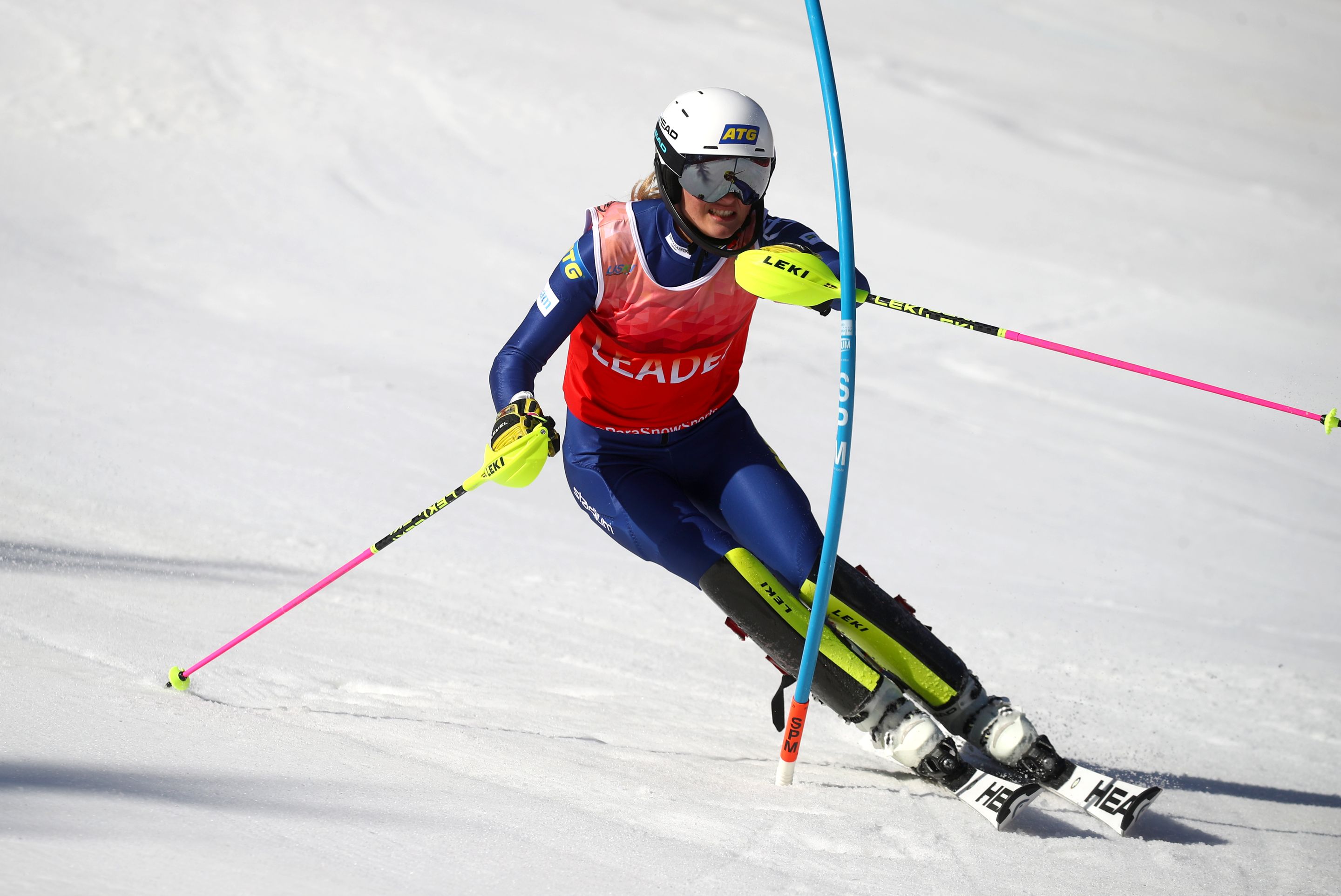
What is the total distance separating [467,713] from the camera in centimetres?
332

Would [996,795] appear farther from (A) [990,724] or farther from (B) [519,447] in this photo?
(B) [519,447]

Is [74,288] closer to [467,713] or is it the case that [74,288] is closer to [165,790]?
[467,713]

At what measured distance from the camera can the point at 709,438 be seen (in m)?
3.44

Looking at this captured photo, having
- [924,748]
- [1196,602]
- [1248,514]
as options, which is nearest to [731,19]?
[1248,514]

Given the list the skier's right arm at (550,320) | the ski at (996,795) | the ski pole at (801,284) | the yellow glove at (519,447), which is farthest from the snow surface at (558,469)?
the skier's right arm at (550,320)

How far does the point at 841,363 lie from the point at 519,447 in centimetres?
82

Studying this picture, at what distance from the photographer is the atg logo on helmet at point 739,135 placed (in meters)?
3.00

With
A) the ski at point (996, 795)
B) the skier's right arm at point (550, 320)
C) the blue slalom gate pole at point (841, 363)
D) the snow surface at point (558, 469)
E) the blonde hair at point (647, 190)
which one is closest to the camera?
the snow surface at point (558, 469)

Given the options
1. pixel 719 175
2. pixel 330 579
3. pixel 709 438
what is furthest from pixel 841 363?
pixel 330 579

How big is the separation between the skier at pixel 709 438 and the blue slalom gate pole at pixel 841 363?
190 mm

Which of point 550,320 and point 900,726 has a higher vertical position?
point 550,320

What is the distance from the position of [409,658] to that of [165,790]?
1589 millimetres

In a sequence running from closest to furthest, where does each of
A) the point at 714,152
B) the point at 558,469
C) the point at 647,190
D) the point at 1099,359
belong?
the point at 1099,359 → the point at 714,152 → the point at 647,190 → the point at 558,469

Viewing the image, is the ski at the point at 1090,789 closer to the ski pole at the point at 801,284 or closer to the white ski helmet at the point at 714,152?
the ski pole at the point at 801,284
